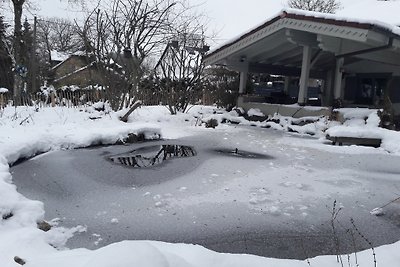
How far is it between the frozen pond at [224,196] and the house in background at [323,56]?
3702mm

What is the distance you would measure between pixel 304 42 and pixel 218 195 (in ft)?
27.1

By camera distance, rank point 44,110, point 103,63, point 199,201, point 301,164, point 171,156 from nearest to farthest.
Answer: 1. point 199,201
2. point 301,164
3. point 171,156
4. point 44,110
5. point 103,63

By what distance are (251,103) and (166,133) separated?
17.0 feet

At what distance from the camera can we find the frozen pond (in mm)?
3430

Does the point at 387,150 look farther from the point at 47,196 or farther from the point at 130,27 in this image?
the point at 130,27

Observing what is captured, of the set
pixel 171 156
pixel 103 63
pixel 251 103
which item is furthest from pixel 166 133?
pixel 251 103

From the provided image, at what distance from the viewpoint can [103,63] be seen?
11.9 m

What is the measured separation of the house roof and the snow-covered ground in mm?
3157

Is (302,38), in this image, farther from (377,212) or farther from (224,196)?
(224,196)

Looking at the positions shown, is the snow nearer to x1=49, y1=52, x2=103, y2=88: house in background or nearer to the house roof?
the house roof

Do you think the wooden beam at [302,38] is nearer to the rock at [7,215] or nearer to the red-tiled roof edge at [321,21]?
the red-tiled roof edge at [321,21]

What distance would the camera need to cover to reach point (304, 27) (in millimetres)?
9961

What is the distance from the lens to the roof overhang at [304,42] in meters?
8.66

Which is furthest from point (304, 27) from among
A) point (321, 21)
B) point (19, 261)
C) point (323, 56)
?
point (19, 261)
